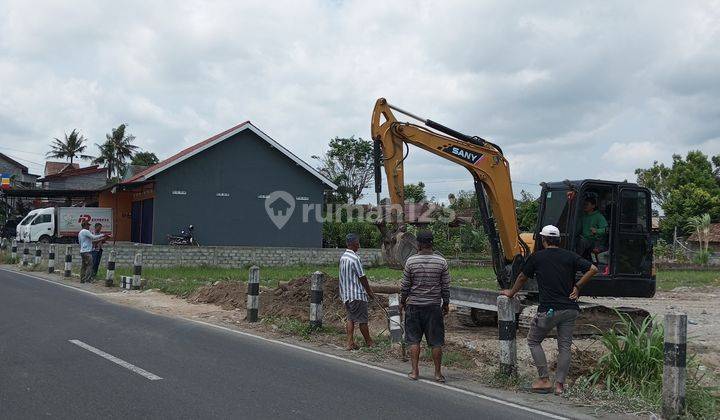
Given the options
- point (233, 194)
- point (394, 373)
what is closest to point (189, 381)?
point (394, 373)

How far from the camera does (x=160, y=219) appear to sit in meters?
31.8

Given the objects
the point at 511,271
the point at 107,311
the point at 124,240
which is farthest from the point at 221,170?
the point at 511,271

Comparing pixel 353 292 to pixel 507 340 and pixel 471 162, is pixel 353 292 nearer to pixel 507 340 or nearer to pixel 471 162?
pixel 507 340

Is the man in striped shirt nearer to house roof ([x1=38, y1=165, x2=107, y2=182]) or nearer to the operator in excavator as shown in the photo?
the operator in excavator

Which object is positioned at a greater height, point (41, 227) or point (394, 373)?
point (41, 227)

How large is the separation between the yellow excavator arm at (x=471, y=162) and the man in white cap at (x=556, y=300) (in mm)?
4294

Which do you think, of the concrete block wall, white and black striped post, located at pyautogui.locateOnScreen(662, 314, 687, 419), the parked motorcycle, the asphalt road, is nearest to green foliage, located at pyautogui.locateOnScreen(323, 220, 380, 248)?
the concrete block wall

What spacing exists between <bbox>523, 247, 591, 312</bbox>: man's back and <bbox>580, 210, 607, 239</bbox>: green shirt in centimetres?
344

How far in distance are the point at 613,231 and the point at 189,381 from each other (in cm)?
738

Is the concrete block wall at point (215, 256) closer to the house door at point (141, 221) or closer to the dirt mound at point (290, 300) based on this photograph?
the house door at point (141, 221)

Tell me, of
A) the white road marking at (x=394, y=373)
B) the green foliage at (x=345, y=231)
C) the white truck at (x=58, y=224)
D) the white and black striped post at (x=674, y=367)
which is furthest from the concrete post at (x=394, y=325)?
the green foliage at (x=345, y=231)

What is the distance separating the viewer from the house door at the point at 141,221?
33.3 m

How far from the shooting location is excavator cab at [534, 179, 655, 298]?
10820mm

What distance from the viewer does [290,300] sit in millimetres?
13445
